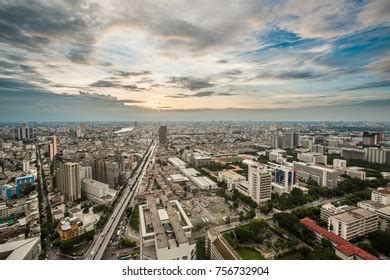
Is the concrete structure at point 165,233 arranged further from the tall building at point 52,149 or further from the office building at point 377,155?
the office building at point 377,155

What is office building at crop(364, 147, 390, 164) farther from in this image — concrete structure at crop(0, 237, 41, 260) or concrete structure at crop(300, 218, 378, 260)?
concrete structure at crop(0, 237, 41, 260)

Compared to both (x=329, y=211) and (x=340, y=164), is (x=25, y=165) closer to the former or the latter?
(x=329, y=211)

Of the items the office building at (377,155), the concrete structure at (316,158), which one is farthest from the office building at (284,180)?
the concrete structure at (316,158)

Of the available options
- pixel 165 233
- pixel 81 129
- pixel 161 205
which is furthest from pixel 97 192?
pixel 165 233

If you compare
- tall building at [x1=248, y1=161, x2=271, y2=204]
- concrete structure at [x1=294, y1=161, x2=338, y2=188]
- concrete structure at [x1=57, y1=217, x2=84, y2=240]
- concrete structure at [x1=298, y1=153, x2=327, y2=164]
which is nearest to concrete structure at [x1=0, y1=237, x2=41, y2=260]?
concrete structure at [x1=57, y1=217, x2=84, y2=240]
